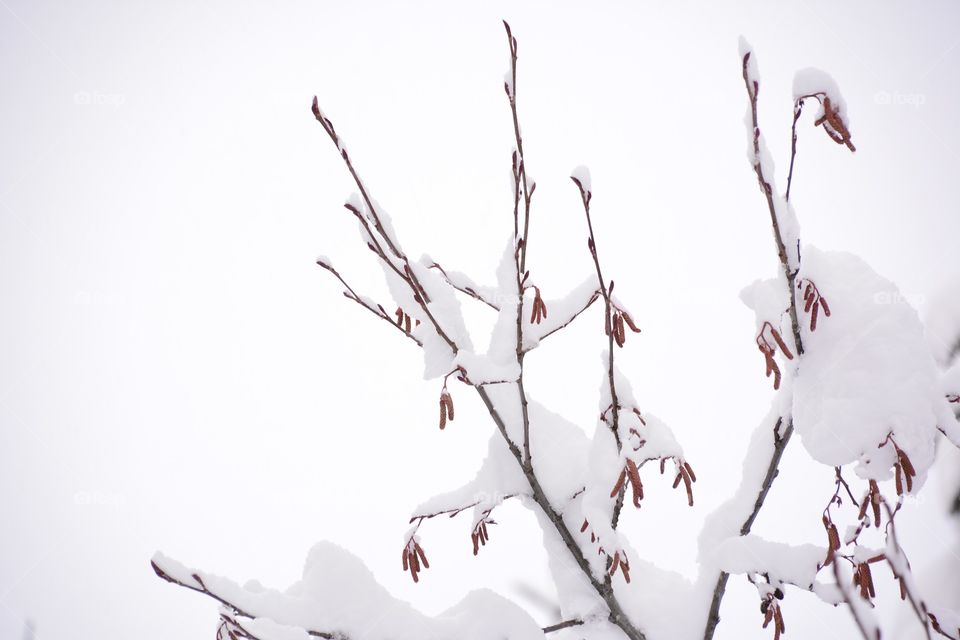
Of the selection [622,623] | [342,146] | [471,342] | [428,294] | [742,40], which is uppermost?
[742,40]

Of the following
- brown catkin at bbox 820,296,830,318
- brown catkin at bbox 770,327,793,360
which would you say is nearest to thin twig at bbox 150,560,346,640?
brown catkin at bbox 770,327,793,360

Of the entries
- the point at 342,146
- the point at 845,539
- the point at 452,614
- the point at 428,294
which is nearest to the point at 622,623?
the point at 452,614

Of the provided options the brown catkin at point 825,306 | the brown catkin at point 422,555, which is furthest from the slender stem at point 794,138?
the brown catkin at point 422,555

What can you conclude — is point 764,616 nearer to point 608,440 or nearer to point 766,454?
point 766,454

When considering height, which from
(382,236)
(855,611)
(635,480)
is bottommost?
(855,611)

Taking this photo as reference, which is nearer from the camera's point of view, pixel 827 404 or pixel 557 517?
pixel 827 404

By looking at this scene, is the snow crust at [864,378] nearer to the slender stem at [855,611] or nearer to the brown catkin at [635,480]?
the brown catkin at [635,480]

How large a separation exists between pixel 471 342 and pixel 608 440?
0.48 m

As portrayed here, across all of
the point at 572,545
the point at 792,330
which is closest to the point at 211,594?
the point at 572,545

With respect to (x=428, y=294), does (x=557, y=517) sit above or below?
below

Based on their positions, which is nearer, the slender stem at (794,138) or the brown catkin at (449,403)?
the slender stem at (794,138)

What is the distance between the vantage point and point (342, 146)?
4.38ft

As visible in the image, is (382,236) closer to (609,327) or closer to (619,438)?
(609,327)

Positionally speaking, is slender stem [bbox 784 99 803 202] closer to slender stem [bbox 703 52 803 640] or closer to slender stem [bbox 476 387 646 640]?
slender stem [bbox 703 52 803 640]
